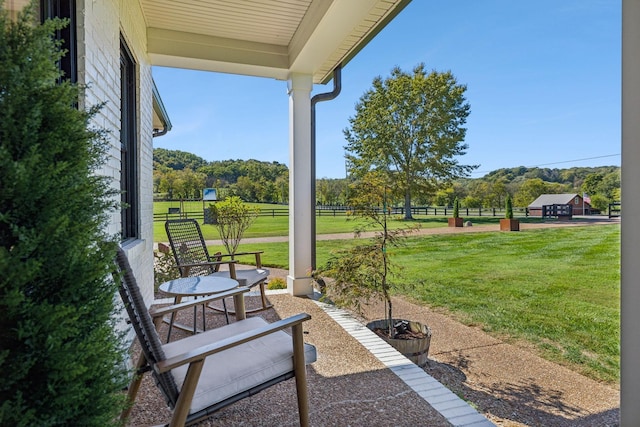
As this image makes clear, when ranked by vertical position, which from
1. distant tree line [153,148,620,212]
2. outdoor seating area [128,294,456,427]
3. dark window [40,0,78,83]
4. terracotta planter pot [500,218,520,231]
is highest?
dark window [40,0,78,83]

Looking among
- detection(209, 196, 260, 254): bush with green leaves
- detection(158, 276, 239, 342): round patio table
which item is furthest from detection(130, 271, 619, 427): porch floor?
detection(209, 196, 260, 254): bush with green leaves

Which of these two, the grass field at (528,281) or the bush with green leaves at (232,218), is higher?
the bush with green leaves at (232,218)

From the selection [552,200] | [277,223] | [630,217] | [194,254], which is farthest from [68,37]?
[552,200]

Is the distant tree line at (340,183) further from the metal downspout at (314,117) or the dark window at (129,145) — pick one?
the dark window at (129,145)

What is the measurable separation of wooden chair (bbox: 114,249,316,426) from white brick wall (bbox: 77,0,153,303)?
664 mm

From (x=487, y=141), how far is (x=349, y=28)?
13.7 feet

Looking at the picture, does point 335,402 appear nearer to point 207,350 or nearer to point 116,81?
point 207,350

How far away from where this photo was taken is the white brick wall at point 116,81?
1.85 metres

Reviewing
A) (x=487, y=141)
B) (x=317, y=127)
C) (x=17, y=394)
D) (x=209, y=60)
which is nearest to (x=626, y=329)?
(x=17, y=394)

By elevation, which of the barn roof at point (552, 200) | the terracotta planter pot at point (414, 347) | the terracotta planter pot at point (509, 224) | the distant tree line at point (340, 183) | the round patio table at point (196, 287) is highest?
the distant tree line at point (340, 183)

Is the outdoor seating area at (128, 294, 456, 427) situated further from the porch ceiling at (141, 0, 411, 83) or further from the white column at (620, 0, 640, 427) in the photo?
the porch ceiling at (141, 0, 411, 83)

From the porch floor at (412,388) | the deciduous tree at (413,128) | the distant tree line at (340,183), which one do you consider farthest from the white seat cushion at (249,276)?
the deciduous tree at (413,128)

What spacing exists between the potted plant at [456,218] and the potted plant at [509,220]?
25.2 inches

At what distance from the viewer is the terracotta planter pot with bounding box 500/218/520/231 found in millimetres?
5546
